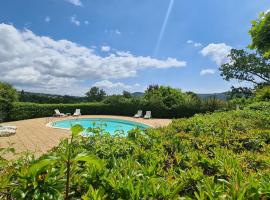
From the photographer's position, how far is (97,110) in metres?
31.6

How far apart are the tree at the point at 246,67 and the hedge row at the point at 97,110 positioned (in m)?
17.8

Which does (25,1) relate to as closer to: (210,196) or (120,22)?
(120,22)

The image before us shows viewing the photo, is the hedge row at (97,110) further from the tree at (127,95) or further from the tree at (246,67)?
the tree at (246,67)

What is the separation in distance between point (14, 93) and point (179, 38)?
18.5 m

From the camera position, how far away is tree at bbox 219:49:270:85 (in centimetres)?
4028

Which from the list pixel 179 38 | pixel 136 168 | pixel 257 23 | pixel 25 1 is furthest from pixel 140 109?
pixel 136 168

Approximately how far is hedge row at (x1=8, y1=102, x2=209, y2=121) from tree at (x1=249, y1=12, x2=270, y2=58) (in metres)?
17.3

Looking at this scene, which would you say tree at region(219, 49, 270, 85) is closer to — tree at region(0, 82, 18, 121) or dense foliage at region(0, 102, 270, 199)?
tree at region(0, 82, 18, 121)

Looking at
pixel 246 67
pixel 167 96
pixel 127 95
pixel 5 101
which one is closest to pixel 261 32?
pixel 167 96

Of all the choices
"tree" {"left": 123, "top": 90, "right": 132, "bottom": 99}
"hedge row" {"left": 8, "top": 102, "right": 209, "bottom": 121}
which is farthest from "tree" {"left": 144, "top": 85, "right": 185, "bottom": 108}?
"tree" {"left": 123, "top": 90, "right": 132, "bottom": 99}

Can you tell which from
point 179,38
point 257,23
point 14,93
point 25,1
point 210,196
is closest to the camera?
point 210,196

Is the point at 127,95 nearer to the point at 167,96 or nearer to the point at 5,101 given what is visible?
the point at 167,96

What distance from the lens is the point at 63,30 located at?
2298 cm

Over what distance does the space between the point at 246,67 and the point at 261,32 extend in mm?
33241
